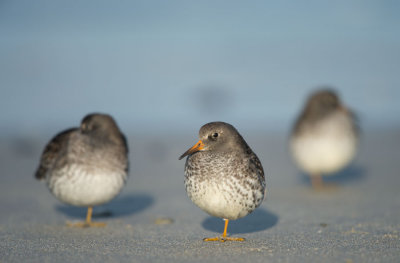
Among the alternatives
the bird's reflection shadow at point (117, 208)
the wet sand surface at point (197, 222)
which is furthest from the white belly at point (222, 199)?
the bird's reflection shadow at point (117, 208)

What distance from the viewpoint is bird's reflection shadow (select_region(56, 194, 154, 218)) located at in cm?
814

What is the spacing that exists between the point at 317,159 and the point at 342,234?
4.69m

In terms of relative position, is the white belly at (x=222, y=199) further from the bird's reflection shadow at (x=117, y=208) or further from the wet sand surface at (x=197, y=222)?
the bird's reflection shadow at (x=117, y=208)

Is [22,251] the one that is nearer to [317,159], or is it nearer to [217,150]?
[217,150]

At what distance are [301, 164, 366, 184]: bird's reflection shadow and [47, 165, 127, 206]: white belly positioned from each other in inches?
→ 249

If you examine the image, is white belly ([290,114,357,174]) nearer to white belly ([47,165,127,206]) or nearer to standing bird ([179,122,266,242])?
standing bird ([179,122,266,242])

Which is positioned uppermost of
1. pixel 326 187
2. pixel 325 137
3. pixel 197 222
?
pixel 325 137

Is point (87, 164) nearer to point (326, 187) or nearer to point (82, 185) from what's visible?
point (82, 185)

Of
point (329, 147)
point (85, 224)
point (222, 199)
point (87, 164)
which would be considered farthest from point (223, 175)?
point (329, 147)

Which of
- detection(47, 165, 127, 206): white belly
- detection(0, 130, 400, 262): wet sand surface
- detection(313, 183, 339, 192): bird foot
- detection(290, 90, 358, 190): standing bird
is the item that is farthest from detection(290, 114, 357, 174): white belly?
detection(47, 165, 127, 206): white belly

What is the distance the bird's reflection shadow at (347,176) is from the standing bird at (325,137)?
95cm

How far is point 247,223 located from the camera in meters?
7.22

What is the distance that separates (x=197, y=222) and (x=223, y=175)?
6.61 feet

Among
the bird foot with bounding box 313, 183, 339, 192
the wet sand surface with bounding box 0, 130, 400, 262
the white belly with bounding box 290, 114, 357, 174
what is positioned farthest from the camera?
the white belly with bounding box 290, 114, 357, 174
